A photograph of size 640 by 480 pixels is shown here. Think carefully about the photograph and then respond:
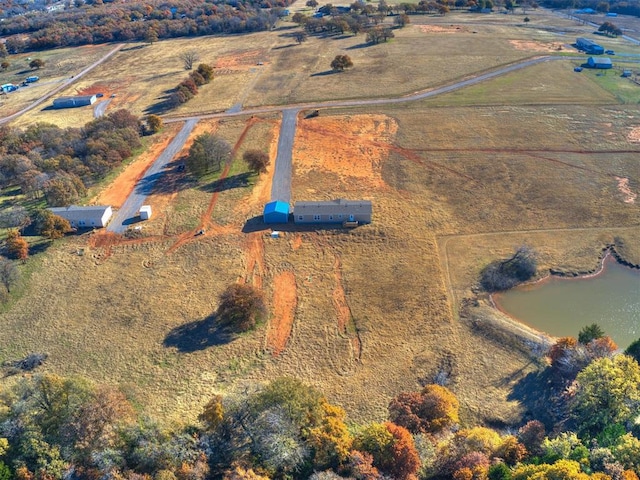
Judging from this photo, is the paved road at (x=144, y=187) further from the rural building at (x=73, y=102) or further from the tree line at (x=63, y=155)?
the rural building at (x=73, y=102)

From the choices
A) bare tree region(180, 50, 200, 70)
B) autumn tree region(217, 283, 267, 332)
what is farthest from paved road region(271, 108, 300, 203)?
bare tree region(180, 50, 200, 70)

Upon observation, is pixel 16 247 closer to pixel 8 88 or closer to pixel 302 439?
pixel 302 439

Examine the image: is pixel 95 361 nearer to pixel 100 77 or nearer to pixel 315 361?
pixel 315 361

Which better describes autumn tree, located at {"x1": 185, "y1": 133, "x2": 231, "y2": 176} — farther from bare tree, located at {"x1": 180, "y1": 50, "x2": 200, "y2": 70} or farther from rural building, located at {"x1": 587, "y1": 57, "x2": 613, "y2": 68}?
rural building, located at {"x1": 587, "y1": 57, "x2": 613, "y2": 68}

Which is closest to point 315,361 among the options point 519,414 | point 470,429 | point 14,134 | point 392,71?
point 470,429

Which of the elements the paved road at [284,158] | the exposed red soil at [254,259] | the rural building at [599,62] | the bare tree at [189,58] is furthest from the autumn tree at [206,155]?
the rural building at [599,62]

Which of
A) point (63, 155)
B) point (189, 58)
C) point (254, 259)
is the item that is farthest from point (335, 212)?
point (189, 58)
